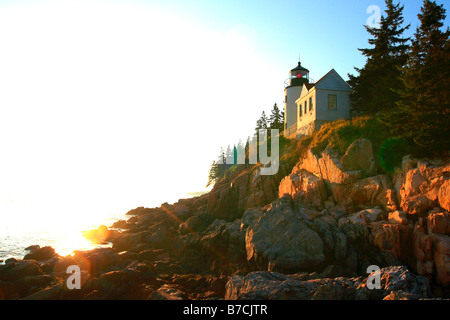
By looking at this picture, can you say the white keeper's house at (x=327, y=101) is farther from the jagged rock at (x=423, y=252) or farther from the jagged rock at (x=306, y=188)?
the jagged rock at (x=423, y=252)

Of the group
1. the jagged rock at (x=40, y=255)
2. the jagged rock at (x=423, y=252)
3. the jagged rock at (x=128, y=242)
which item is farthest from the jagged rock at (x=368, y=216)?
the jagged rock at (x=40, y=255)

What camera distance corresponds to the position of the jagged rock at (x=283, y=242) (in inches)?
494

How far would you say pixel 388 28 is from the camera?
1049 inches

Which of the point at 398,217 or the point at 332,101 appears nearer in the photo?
the point at 398,217

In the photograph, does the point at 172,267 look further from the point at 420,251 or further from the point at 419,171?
the point at 419,171

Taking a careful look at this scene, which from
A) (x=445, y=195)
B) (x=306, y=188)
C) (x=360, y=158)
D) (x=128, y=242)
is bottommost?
(x=128, y=242)

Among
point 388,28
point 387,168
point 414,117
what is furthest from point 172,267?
point 388,28

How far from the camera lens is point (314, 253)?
1267 centimetres

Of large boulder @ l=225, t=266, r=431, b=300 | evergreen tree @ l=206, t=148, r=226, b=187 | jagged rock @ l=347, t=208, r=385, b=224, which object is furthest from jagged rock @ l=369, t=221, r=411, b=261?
evergreen tree @ l=206, t=148, r=226, b=187

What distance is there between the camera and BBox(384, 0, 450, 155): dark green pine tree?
1504cm

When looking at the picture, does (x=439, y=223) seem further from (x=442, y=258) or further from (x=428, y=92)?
(x=428, y=92)

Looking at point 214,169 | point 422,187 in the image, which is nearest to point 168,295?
point 422,187

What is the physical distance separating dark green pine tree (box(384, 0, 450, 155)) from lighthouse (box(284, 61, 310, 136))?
1848 cm

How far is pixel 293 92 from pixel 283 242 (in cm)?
2938
